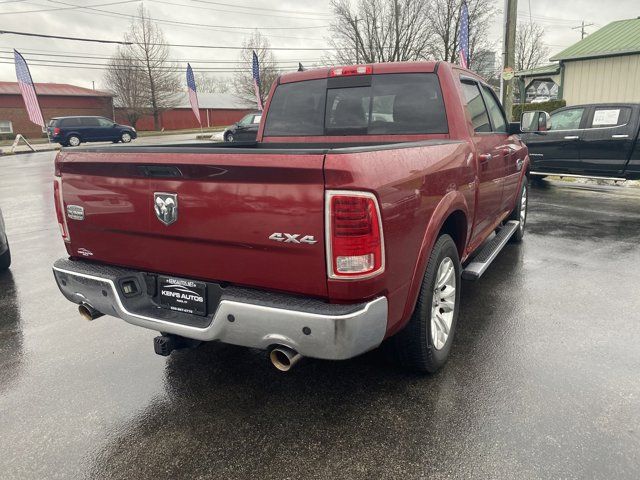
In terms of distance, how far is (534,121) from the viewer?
5137 millimetres

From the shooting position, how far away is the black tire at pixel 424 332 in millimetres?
2793

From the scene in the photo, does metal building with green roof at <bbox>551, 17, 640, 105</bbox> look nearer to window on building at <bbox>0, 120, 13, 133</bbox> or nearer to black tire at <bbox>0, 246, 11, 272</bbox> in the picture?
black tire at <bbox>0, 246, 11, 272</bbox>

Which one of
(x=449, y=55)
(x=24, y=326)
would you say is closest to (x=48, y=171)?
(x=24, y=326)

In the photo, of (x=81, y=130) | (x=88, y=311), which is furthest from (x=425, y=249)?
(x=81, y=130)

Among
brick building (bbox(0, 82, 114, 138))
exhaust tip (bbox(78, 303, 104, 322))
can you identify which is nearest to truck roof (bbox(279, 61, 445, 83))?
exhaust tip (bbox(78, 303, 104, 322))

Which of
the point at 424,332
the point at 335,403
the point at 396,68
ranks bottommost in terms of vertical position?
the point at 335,403

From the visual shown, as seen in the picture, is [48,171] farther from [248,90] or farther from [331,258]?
[248,90]

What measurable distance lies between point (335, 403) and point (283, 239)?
1148 mm

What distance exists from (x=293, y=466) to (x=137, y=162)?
5.60 ft

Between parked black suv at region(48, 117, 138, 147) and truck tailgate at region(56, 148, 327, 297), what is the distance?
99.0ft

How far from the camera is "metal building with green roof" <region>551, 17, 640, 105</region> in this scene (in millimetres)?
20906

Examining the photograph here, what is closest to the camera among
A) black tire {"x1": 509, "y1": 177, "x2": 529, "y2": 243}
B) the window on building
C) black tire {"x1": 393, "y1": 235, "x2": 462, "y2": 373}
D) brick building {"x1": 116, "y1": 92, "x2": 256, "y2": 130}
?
black tire {"x1": 393, "y1": 235, "x2": 462, "y2": 373}

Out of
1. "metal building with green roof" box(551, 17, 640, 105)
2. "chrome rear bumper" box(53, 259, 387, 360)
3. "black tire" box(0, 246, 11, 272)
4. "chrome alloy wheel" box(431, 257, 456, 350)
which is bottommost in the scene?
"black tire" box(0, 246, 11, 272)

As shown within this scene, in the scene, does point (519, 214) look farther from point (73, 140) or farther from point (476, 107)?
point (73, 140)
